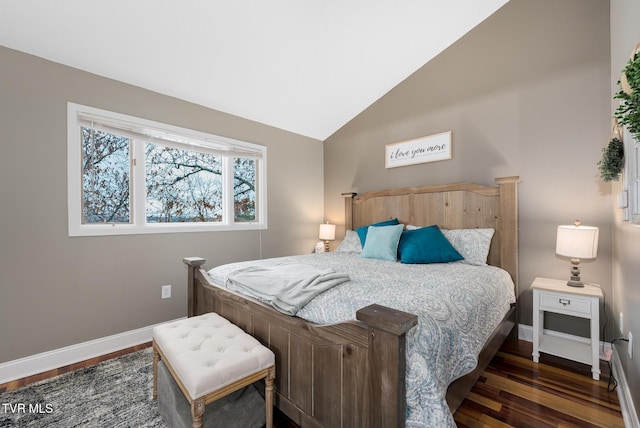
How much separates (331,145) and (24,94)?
3.20m

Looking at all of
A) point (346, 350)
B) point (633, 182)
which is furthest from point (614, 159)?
point (346, 350)

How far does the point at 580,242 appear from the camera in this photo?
6.74 feet

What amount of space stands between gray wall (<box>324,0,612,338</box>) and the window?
2.10 metres

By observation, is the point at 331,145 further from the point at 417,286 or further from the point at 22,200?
the point at 22,200

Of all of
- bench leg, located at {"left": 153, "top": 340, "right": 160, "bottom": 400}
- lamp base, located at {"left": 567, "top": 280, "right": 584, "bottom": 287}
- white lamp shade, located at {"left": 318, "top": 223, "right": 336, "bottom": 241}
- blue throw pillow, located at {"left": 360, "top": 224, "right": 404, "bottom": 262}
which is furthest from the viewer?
white lamp shade, located at {"left": 318, "top": 223, "right": 336, "bottom": 241}

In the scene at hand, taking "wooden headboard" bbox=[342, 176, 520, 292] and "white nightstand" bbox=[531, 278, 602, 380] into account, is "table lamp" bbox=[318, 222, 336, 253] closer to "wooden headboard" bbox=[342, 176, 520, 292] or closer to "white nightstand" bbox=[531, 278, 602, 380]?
"wooden headboard" bbox=[342, 176, 520, 292]

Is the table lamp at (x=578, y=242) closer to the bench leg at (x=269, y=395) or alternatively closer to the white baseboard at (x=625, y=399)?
the white baseboard at (x=625, y=399)

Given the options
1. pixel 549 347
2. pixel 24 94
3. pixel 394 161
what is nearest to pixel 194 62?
pixel 24 94

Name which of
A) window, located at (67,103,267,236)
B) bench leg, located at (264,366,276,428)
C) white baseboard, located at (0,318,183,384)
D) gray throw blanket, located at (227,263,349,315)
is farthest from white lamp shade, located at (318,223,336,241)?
bench leg, located at (264,366,276,428)

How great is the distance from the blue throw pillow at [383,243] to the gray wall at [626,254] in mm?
1499

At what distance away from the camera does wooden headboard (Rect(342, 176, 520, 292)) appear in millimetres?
2572

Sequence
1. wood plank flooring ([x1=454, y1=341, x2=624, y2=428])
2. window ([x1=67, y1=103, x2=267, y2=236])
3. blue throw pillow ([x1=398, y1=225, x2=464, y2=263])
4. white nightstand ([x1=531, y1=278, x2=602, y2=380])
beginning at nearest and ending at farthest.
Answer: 1. wood plank flooring ([x1=454, y1=341, x2=624, y2=428])
2. white nightstand ([x1=531, y1=278, x2=602, y2=380])
3. window ([x1=67, y1=103, x2=267, y2=236])
4. blue throw pillow ([x1=398, y1=225, x2=464, y2=263])

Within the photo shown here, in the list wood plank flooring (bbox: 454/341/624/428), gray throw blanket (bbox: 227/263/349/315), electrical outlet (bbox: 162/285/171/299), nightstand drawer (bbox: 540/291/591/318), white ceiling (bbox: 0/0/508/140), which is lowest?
wood plank flooring (bbox: 454/341/624/428)

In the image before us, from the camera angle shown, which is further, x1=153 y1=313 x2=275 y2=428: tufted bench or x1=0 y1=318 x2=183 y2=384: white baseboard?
x1=0 y1=318 x2=183 y2=384: white baseboard
